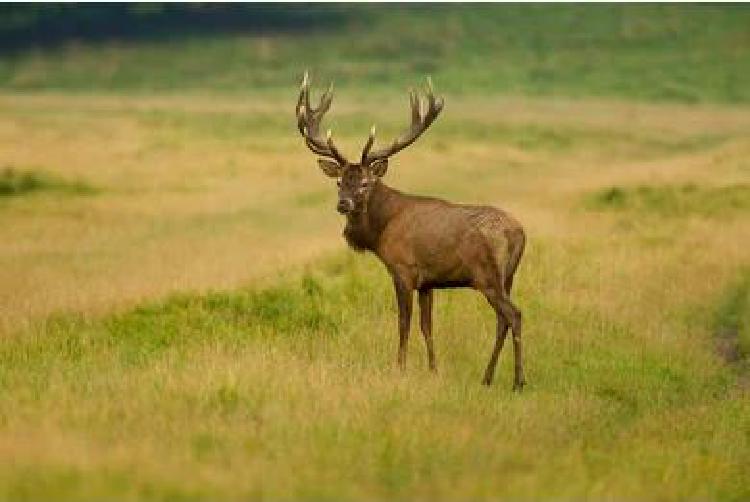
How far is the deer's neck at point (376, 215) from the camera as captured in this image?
1204cm

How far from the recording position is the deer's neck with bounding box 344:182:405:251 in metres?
12.0

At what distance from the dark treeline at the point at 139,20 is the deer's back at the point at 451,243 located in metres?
112

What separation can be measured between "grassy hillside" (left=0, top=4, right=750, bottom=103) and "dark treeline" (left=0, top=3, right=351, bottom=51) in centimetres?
30

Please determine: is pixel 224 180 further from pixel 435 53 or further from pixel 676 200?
pixel 435 53

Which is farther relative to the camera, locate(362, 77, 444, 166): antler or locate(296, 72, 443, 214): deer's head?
locate(362, 77, 444, 166): antler

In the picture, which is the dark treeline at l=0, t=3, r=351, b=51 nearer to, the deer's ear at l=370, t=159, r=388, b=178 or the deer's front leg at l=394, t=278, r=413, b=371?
the deer's ear at l=370, t=159, r=388, b=178

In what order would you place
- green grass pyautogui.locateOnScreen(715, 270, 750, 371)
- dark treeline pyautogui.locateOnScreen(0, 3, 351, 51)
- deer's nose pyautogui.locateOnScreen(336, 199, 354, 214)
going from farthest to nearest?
dark treeline pyautogui.locateOnScreen(0, 3, 351, 51) → green grass pyautogui.locateOnScreen(715, 270, 750, 371) → deer's nose pyautogui.locateOnScreen(336, 199, 354, 214)

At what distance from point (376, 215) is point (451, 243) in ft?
3.39

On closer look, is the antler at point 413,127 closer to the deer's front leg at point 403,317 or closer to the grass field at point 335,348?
the deer's front leg at point 403,317

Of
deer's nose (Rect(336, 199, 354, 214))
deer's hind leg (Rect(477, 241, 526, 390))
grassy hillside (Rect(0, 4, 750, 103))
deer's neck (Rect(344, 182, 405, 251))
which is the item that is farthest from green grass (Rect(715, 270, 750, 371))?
grassy hillside (Rect(0, 4, 750, 103))

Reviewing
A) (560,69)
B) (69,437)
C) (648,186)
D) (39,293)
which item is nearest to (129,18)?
(560,69)

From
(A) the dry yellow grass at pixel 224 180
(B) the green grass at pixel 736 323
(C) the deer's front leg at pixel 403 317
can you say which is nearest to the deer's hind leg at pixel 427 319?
(C) the deer's front leg at pixel 403 317

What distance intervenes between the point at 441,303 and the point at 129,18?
11573 centimetres

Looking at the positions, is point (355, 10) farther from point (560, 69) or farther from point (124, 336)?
point (124, 336)
